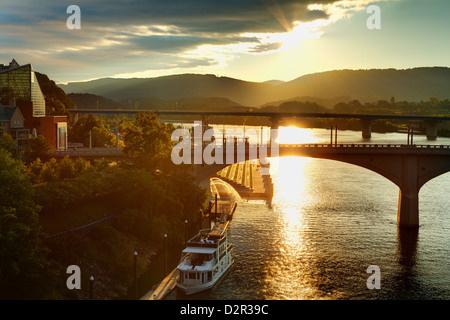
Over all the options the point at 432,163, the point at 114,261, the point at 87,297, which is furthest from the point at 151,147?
the point at 432,163

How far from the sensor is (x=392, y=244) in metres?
70.9

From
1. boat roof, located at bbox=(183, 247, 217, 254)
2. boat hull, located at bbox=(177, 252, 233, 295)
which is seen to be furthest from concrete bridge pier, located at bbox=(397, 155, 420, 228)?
boat hull, located at bbox=(177, 252, 233, 295)

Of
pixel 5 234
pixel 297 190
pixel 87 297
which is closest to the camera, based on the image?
pixel 5 234

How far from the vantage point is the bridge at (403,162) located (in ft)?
270

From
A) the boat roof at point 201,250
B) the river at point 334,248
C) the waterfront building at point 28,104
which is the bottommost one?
the river at point 334,248

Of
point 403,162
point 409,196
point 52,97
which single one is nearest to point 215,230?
point 409,196

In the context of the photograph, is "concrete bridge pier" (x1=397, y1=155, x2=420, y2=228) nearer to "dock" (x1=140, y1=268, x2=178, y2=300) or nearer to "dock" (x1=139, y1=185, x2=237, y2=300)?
"dock" (x1=139, y1=185, x2=237, y2=300)

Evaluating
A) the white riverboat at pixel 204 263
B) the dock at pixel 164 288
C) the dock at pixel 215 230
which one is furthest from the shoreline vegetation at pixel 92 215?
the white riverboat at pixel 204 263

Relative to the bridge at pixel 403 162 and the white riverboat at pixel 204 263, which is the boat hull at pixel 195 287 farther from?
the bridge at pixel 403 162

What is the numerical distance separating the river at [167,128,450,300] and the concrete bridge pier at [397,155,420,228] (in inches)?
75.3

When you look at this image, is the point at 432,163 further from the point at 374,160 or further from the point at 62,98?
the point at 62,98

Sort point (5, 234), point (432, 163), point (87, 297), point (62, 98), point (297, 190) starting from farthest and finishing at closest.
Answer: point (62, 98) < point (297, 190) < point (432, 163) < point (87, 297) < point (5, 234)

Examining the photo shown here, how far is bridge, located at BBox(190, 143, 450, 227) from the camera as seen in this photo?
82.4 m
